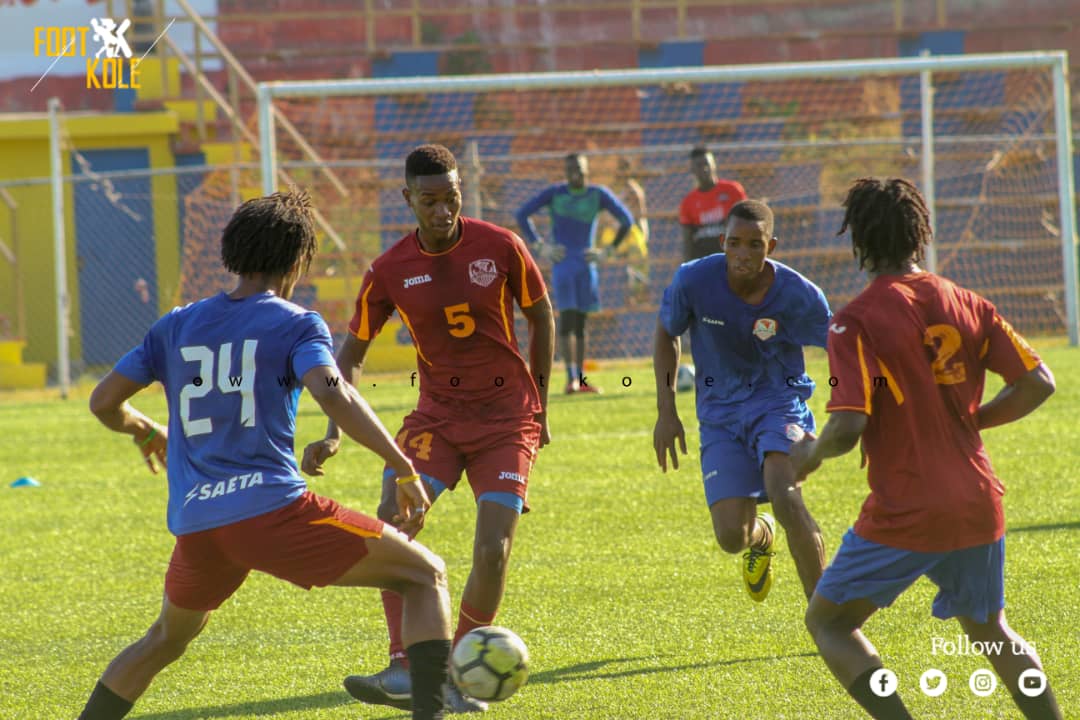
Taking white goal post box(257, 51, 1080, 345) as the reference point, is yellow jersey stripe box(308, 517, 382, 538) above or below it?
below

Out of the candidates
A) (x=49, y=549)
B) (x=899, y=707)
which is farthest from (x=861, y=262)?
(x=49, y=549)

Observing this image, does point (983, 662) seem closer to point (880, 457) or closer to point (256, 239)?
point (880, 457)

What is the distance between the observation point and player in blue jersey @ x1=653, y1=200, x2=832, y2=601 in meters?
5.46

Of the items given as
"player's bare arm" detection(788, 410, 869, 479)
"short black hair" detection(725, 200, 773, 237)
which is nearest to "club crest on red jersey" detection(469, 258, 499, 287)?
"short black hair" detection(725, 200, 773, 237)

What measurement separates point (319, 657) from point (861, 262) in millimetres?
2838

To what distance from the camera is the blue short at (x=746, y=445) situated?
5527 millimetres

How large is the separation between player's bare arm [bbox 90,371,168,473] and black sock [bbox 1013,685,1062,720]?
2643 mm

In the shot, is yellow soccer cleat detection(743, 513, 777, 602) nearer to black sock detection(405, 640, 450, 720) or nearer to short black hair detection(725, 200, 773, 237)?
short black hair detection(725, 200, 773, 237)

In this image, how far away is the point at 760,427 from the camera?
5.54 meters

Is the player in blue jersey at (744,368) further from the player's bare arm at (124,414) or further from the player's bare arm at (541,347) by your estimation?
the player's bare arm at (124,414)

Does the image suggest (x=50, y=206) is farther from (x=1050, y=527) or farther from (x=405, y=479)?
(x=405, y=479)

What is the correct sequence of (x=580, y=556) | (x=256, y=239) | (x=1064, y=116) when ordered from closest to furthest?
(x=256, y=239)
(x=580, y=556)
(x=1064, y=116)

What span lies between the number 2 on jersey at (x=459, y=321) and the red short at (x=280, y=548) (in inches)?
53.0

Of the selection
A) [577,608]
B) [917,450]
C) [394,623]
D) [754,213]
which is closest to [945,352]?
[917,450]
